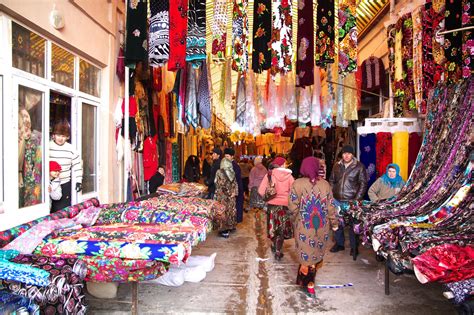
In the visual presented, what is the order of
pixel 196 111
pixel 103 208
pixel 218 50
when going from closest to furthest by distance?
pixel 103 208, pixel 218 50, pixel 196 111

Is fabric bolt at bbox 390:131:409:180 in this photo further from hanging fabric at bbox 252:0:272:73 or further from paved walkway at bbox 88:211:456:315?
hanging fabric at bbox 252:0:272:73

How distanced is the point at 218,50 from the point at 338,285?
356 centimetres

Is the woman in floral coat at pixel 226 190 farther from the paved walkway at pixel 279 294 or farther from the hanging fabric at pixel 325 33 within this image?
the hanging fabric at pixel 325 33

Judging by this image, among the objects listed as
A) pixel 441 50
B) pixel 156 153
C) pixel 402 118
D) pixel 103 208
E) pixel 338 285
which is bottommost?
pixel 338 285

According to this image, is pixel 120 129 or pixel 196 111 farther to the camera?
pixel 196 111

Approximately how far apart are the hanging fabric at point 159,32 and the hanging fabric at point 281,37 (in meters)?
1.55

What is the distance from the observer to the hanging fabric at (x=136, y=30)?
504 centimetres

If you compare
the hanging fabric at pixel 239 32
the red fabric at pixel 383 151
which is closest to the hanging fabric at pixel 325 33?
the hanging fabric at pixel 239 32

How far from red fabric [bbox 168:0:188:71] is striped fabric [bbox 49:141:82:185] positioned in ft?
5.66

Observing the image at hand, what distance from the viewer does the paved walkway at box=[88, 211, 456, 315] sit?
361cm

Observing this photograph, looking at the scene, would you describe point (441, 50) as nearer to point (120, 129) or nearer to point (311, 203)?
point (311, 203)

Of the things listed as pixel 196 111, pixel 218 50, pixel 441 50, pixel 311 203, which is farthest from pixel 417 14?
pixel 196 111

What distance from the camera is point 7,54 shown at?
357cm

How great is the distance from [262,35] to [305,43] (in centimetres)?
76
